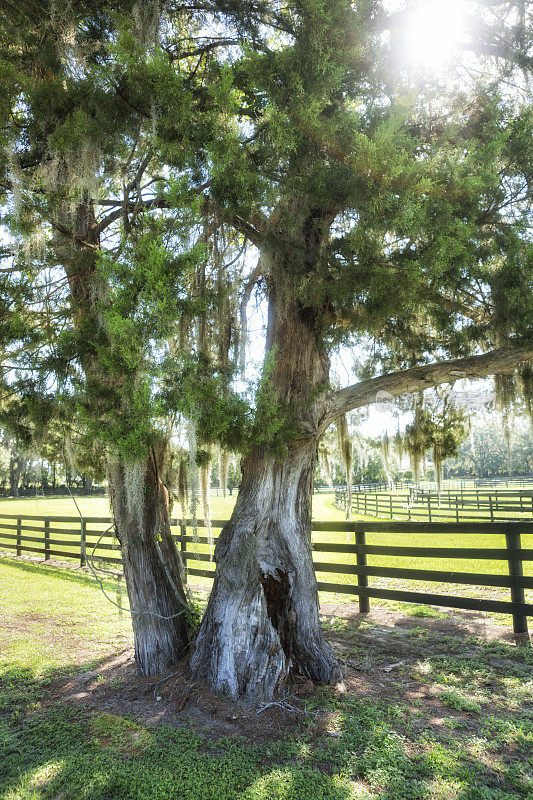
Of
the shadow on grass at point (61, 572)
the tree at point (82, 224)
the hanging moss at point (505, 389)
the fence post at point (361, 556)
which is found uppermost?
the tree at point (82, 224)

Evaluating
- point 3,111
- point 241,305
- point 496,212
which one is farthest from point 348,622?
point 3,111

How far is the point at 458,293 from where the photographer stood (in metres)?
4.63

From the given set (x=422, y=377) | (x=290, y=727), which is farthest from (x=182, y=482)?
(x=422, y=377)

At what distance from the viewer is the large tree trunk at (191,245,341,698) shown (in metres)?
4.16

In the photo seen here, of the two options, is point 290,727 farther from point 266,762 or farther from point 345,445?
point 345,445

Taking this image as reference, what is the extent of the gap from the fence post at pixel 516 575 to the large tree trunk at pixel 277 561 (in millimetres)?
2229

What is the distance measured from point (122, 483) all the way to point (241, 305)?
2.08m

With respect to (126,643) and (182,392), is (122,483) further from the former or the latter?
(126,643)

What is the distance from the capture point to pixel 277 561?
4.41 m

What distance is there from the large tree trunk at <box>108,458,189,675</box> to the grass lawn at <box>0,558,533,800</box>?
0.30 meters

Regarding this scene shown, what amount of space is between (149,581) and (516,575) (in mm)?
3820

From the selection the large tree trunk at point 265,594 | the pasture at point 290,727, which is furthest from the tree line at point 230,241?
the pasture at point 290,727

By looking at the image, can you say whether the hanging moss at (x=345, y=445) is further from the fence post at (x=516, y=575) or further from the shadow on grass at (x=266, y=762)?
the shadow on grass at (x=266, y=762)

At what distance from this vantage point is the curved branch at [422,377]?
15.3ft
